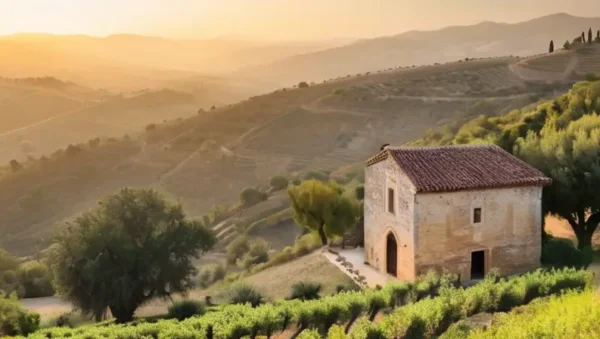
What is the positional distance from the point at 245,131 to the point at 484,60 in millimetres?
44004

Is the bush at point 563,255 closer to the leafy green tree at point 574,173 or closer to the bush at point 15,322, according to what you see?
the leafy green tree at point 574,173

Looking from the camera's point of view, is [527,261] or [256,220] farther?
[256,220]

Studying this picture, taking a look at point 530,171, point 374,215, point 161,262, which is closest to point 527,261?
point 530,171

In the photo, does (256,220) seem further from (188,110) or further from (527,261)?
(188,110)

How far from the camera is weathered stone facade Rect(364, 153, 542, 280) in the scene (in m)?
22.7

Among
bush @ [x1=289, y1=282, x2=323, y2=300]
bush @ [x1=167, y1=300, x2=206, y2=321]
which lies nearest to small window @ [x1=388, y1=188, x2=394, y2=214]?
bush @ [x1=289, y1=282, x2=323, y2=300]

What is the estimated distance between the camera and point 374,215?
2656 cm

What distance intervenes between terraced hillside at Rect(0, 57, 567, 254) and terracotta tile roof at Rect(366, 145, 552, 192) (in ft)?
138

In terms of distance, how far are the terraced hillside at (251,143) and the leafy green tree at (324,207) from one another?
33489 millimetres

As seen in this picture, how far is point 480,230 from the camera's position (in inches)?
916

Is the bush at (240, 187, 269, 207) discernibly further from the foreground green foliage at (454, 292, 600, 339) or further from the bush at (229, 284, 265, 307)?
the foreground green foliage at (454, 292, 600, 339)

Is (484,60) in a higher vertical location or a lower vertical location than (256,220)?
higher

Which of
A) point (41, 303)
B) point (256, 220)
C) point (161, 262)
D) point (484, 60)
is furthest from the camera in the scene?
point (484, 60)

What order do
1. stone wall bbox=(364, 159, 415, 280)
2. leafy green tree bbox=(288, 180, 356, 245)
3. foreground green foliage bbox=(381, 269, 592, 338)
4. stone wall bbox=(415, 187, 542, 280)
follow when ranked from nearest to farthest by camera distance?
foreground green foliage bbox=(381, 269, 592, 338) < stone wall bbox=(415, 187, 542, 280) < stone wall bbox=(364, 159, 415, 280) < leafy green tree bbox=(288, 180, 356, 245)
